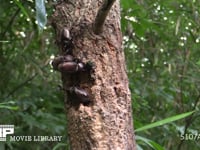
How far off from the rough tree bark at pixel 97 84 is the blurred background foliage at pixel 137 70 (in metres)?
0.49

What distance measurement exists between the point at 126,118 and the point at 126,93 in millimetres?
51

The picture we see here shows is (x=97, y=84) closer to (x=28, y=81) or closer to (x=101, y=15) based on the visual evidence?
(x=101, y=15)

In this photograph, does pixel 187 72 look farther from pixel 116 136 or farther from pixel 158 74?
pixel 116 136

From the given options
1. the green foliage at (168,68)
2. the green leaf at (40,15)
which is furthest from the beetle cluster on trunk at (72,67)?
the green foliage at (168,68)

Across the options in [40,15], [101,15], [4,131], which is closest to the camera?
[40,15]

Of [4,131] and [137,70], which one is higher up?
[137,70]

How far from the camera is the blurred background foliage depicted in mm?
1438

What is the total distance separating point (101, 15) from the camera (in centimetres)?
78

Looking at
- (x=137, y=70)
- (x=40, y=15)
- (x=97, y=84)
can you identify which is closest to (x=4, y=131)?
(x=97, y=84)

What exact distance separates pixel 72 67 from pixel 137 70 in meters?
1.15

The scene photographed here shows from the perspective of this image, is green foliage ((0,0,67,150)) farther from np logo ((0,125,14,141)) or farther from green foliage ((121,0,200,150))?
green foliage ((121,0,200,150))

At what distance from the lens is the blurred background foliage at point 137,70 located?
1.44 metres

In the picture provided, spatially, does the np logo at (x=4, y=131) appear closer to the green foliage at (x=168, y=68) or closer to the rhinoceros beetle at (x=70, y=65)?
the rhinoceros beetle at (x=70, y=65)

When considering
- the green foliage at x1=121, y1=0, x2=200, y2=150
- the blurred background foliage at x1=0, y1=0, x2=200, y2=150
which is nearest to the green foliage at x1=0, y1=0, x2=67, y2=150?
the blurred background foliage at x1=0, y1=0, x2=200, y2=150
